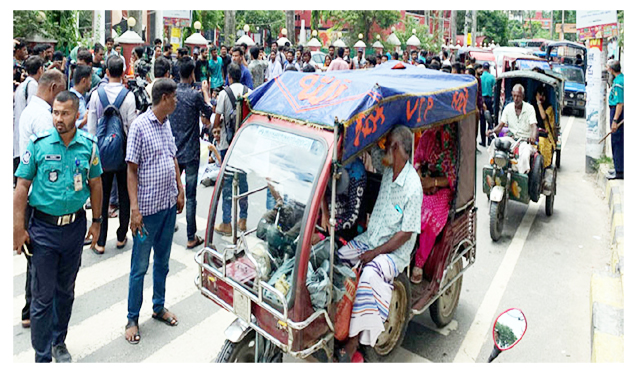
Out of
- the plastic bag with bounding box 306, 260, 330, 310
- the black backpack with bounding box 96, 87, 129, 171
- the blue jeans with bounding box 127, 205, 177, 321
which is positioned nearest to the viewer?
the plastic bag with bounding box 306, 260, 330, 310

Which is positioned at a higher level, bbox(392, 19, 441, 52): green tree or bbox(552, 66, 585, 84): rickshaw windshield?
bbox(392, 19, 441, 52): green tree

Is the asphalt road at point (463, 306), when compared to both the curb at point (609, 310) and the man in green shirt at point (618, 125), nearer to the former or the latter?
the curb at point (609, 310)

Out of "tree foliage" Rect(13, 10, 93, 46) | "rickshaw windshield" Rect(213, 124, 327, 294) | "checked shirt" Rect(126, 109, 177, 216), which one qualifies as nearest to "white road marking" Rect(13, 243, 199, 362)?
"checked shirt" Rect(126, 109, 177, 216)

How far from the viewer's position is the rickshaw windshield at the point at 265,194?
3.48 m

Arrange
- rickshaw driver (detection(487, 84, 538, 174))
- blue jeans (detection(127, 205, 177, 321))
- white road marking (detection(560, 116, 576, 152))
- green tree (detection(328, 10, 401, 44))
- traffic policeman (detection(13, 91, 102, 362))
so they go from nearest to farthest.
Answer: traffic policeman (detection(13, 91, 102, 362)), blue jeans (detection(127, 205, 177, 321)), rickshaw driver (detection(487, 84, 538, 174)), white road marking (detection(560, 116, 576, 152)), green tree (detection(328, 10, 401, 44))

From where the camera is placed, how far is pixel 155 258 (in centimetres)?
463

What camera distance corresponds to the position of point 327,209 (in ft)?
12.9

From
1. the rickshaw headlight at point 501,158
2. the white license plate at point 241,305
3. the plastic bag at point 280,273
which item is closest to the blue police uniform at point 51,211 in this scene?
the white license plate at point 241,305

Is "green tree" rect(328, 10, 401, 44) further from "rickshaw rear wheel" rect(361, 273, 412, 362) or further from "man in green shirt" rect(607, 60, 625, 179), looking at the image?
"rickshaw rear wheel" rect(361, 273, 412, 362)

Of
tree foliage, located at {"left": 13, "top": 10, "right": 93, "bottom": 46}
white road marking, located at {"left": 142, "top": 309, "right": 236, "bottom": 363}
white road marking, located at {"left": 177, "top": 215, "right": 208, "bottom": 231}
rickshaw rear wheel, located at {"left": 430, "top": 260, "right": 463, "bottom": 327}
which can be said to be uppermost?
tree foliage, located at {"left": 13, "top": 10, "right": 93, "bottom": 46}

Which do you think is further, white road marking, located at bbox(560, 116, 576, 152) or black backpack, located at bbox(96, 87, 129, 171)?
white road marking, located at bbox(560, 116, 576, 152)

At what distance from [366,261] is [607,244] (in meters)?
4.70

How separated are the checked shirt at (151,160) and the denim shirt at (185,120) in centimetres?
154

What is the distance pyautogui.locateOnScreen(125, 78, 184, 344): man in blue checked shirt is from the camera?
4.24m
